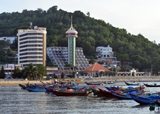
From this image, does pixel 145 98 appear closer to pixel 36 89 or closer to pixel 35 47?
pixel 36 89

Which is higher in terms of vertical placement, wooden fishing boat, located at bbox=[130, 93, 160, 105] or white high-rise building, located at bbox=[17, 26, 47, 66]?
white high-rise building, located at bbox=[17, 26, 47, 66]

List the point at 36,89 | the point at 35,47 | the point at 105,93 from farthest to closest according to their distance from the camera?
the point at 35,47
the point at 36,89
the point at 105,93

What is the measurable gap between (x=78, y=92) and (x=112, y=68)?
398 feet

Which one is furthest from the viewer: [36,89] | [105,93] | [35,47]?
[35,47]

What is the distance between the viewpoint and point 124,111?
165ft

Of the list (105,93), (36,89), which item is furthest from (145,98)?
(36,89)

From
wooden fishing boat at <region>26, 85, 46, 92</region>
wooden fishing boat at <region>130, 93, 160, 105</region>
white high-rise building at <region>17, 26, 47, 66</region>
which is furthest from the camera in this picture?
white high-rise building at <region>17, 26, 47, 66</region>

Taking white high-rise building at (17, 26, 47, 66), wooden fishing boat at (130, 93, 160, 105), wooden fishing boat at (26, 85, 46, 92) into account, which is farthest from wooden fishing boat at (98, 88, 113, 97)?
white high-rise building at (17, 26, 47, 66)

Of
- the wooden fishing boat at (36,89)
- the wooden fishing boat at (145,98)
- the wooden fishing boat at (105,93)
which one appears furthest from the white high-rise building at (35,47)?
the wooden fishing boat at (145,98)

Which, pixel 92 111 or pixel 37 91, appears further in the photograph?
pixel 37 91

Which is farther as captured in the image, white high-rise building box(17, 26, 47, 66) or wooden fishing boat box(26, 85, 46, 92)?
white high-rise building box(17, 26, 47, 66)

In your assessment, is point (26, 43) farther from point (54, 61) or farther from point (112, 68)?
point (112, 68)

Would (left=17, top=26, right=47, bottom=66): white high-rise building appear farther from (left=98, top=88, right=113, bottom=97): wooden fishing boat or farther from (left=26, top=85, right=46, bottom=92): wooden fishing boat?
(left=98, top=88, right=113, bottom=97): wooden fishing boat

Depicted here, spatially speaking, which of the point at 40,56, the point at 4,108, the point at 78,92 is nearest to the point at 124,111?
the point at 4,108
